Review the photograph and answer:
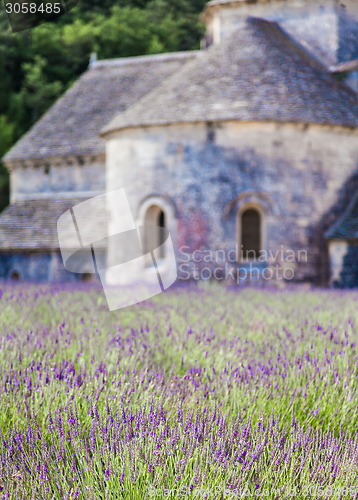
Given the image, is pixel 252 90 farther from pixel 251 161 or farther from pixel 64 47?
pixel 64 47

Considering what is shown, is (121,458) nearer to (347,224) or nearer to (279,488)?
(279,488)

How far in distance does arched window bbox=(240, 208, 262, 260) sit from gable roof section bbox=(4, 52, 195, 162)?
677 cm

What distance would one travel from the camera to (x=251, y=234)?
56.6 feet

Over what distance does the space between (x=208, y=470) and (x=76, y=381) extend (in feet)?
4.26

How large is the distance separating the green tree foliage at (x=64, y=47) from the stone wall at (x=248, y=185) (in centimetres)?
2192

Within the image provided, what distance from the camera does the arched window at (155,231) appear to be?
17469mm

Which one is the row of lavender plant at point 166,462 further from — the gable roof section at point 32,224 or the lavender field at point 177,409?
the gable roof section at point 32,224

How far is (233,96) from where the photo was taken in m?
16.6

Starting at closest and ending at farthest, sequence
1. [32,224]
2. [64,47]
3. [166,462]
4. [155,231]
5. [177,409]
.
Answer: [166,462]
[177,409]
[155,231]
[32,224]
[64,47]

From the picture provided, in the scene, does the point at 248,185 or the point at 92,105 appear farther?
the point at 92,105

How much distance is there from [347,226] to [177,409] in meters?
14.3

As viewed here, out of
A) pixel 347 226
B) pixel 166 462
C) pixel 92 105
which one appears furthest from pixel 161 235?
pixel 166 462

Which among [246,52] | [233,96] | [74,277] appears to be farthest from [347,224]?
[74,277]

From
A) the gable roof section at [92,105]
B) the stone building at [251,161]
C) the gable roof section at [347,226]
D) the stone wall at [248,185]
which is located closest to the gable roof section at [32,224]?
the gable roof section at [92,105]
